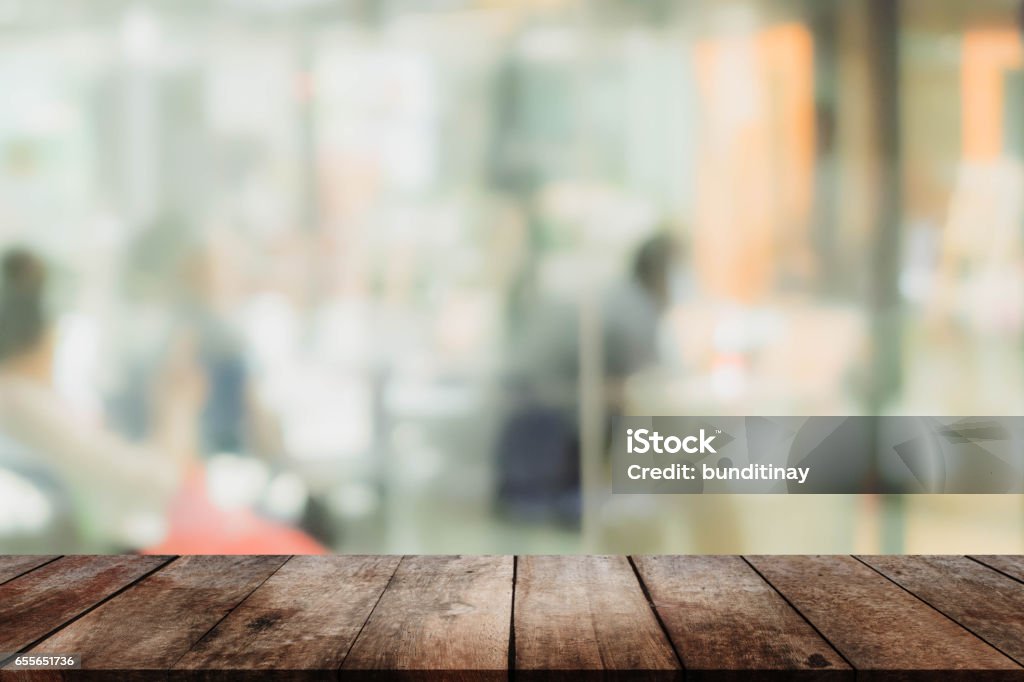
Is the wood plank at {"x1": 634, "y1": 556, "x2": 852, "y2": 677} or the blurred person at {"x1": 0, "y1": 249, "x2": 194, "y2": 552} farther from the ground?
the blurred person at {"x1": 0, "y1": 249, "x2": 194, "y2": 552}

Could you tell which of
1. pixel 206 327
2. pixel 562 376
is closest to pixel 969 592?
pixel 562 376

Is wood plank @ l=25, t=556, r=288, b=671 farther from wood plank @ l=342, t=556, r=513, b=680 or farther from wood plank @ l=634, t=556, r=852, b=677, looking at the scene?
wood plank @ l=634, t=556, r=852, b=677

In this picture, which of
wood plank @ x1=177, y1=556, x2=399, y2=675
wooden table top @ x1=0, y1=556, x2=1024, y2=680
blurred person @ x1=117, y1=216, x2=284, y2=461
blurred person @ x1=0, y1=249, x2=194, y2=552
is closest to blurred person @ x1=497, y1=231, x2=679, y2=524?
wooden table top @ x1=0, y1=556, x2=1024, y2=680

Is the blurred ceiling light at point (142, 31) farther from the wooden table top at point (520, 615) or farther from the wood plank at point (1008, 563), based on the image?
the wood plank at point (1008, 563)

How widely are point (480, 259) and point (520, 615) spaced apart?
24.9 inches

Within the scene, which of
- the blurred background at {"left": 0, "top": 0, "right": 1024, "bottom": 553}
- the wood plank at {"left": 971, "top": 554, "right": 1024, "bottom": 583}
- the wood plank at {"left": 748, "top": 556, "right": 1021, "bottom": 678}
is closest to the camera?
the wood plank at {"left": 748, "top": 556, "right": 1021, "bottom": 678}

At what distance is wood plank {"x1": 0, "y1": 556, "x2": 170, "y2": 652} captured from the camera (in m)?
1.14

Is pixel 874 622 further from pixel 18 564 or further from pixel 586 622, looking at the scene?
pixel 18 564

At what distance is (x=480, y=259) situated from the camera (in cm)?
158

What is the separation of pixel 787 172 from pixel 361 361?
771 millimetres

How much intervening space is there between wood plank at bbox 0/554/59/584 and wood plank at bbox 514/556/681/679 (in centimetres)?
76

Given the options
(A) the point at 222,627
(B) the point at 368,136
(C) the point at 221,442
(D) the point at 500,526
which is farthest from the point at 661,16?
(A) the point at 222,627

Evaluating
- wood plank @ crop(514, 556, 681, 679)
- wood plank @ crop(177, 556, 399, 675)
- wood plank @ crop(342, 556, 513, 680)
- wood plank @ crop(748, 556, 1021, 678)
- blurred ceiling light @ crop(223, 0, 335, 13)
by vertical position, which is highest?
blurred ceiling light @ crop(223, 0, 335, 13)

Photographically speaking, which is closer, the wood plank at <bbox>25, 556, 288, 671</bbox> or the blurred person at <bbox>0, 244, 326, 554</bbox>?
Answer: the wood plank at <bbox>25, 556, 288, 671</bbox>
